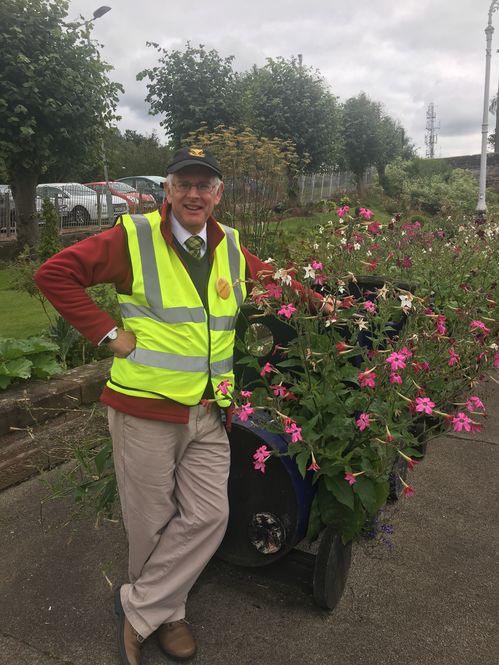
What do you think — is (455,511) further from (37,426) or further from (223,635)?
(37,426)

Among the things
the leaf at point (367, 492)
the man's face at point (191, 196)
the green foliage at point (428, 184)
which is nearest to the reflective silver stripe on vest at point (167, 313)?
the man's face at point (191, 196)

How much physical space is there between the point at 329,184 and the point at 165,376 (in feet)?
100

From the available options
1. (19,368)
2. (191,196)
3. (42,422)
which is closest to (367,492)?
(191,196)

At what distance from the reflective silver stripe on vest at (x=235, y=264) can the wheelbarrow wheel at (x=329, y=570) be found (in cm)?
107

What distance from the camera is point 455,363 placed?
2.69m

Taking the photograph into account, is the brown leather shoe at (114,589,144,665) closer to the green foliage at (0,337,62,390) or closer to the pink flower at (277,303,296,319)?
the pink flower at (277,303,296,319)

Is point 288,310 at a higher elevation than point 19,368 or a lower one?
higher

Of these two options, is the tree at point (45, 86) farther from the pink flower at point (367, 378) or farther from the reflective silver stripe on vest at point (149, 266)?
the pink flower at point (367, 378)

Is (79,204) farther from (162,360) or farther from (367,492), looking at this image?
(367,492)

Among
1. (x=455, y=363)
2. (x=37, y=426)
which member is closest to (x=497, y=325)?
(x=455, y=363)

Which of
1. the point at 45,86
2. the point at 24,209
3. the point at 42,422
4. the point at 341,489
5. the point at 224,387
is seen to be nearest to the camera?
the point at 224,387

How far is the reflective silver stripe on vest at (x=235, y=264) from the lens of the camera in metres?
2.41

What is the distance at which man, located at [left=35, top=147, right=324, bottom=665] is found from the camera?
214 cm

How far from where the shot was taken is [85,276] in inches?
84.5
